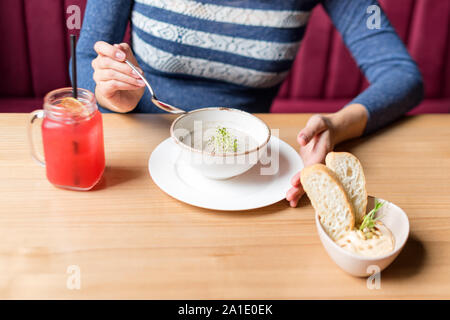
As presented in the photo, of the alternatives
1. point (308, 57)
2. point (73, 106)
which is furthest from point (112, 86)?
point (308, 57)

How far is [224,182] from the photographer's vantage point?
847 mm

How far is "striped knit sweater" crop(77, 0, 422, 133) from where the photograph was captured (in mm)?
1167

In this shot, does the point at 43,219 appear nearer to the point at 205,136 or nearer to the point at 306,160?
the point at 205,136

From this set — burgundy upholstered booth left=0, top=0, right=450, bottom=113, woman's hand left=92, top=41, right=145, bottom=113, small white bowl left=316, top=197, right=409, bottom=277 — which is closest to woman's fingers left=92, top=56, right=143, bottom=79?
woman's hand left=92, top=41, right=145, bottom=113

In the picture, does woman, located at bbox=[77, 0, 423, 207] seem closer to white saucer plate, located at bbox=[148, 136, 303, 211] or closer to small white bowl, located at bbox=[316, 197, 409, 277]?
white saucer plate, located at bbox=[148, 136, 303, 211]

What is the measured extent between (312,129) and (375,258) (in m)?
0.36

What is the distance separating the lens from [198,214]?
2.56 ft

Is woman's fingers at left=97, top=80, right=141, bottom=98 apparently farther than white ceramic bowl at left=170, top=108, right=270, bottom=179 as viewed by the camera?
Yes

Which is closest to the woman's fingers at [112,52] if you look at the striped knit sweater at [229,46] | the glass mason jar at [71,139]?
the glass mason jar at [71,139]

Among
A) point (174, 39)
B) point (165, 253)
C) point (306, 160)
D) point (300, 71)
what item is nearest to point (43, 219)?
point (165, 253)

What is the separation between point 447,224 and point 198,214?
429 mm

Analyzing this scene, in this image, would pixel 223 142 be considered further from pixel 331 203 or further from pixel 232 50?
pixel 232 50

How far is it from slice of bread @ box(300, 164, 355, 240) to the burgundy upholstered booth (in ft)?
4.42

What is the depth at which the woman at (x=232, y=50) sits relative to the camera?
115 centimetres
